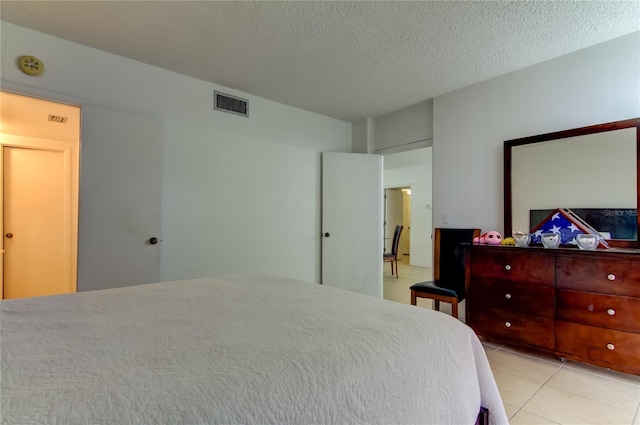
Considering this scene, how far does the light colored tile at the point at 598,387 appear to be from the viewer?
1732 mm

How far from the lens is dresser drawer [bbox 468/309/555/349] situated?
2.18 meters

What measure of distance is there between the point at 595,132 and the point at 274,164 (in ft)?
9.36

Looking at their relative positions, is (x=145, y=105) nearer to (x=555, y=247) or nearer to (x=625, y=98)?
(x=555, y=247)

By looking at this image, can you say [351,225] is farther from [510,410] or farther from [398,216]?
[398,216]

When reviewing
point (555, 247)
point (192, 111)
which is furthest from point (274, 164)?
point (555, 247)

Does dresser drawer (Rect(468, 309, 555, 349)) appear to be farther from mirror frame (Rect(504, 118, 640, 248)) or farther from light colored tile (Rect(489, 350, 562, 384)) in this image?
mirror frame (Rect(504, 118, 640, 248))

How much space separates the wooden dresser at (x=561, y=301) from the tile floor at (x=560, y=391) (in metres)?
0.12

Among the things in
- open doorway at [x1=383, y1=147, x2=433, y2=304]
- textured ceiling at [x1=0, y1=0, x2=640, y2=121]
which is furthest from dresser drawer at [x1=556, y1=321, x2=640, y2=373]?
open doorway at [x1=383, y1=147, x2=433, y2=304]

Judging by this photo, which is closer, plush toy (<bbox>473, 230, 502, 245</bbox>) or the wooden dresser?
the wooden dresser

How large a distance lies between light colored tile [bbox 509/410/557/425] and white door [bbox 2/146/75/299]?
4.09 m

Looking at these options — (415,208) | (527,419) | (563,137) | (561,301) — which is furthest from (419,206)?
(527,419)

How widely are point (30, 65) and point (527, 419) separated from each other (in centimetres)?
380

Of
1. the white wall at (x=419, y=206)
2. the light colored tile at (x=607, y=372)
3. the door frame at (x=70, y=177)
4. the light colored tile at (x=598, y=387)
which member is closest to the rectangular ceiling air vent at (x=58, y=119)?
the door frame at (x=70, y=177)

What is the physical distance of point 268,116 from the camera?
3.51 metres
